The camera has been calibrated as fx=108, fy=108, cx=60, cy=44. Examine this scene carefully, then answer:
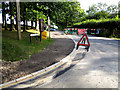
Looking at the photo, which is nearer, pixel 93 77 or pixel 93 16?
pixel 93 77

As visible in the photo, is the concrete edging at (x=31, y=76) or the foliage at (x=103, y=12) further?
the foliage at (x=103, y=12)

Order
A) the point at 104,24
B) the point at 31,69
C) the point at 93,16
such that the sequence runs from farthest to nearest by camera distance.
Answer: the point at 93,16 → the point at 104,24 → the point at 31,69

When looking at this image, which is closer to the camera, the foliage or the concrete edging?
the concrete edging

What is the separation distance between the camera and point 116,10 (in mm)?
41531

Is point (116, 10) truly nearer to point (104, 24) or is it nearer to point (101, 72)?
point (104, 24)

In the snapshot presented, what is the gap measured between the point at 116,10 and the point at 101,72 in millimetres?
44445

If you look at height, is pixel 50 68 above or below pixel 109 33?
below

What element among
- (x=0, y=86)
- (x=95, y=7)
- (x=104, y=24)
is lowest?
(x=0, y=86)

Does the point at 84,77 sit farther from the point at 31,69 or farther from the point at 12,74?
the point at 12,74

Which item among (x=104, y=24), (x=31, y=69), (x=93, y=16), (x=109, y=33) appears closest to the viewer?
(x=31, y=69)

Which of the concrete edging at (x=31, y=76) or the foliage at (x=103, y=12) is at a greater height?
the foliage at (x=103, y=12)

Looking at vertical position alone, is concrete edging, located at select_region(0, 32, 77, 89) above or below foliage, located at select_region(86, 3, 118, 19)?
below

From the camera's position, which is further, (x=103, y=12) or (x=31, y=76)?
(x=103, y=12)

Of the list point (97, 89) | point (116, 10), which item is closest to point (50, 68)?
point (97, 89)
